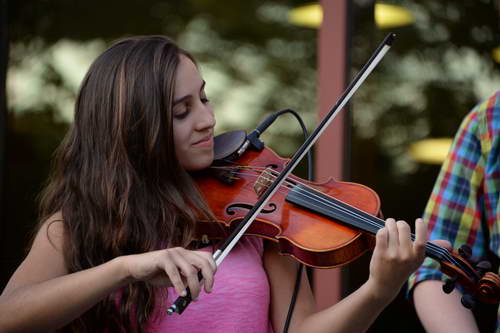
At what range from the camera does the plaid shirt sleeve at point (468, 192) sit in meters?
1.83

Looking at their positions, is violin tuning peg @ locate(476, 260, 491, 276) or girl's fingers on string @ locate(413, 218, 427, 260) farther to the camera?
violin tuning peg @ locate(476, 260, 491, 276)

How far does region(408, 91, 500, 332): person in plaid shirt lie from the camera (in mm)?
1818

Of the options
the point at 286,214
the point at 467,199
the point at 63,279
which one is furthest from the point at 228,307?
the point at 467,199

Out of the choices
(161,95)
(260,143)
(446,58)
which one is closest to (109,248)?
(161,95)

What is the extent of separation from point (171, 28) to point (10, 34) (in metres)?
0.75

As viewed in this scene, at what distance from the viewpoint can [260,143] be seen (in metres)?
1.98

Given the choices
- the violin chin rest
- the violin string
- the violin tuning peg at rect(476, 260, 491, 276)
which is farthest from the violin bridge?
the violin tuning peg at rect(476, 260, 491, 276)

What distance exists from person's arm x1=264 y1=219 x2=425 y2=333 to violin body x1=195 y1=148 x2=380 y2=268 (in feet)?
0.28

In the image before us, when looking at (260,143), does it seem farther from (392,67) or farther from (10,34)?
(10,34)

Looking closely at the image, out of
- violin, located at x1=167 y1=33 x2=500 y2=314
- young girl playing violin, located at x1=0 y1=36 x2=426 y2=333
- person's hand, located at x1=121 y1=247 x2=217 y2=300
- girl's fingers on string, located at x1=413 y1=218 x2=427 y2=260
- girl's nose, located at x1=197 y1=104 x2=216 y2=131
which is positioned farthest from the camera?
girl's nose, located at x1=197 y1=104 x2=216 y2=131

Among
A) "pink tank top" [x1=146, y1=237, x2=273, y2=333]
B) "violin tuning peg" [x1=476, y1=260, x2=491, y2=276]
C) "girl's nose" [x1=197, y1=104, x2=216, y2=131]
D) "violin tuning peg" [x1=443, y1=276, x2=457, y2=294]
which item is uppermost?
"girl's nose" [x1=197, y1=104, x2=216, y2=131]

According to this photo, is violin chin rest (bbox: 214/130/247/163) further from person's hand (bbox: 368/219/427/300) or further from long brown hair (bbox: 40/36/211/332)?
person's hand (bbox: 368/219/427/300)

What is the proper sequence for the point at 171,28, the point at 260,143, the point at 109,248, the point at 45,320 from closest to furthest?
the point at 45,320, the point at 109,248, the point at 260,143, the point at 171,28

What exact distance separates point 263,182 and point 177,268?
1.63 feet
